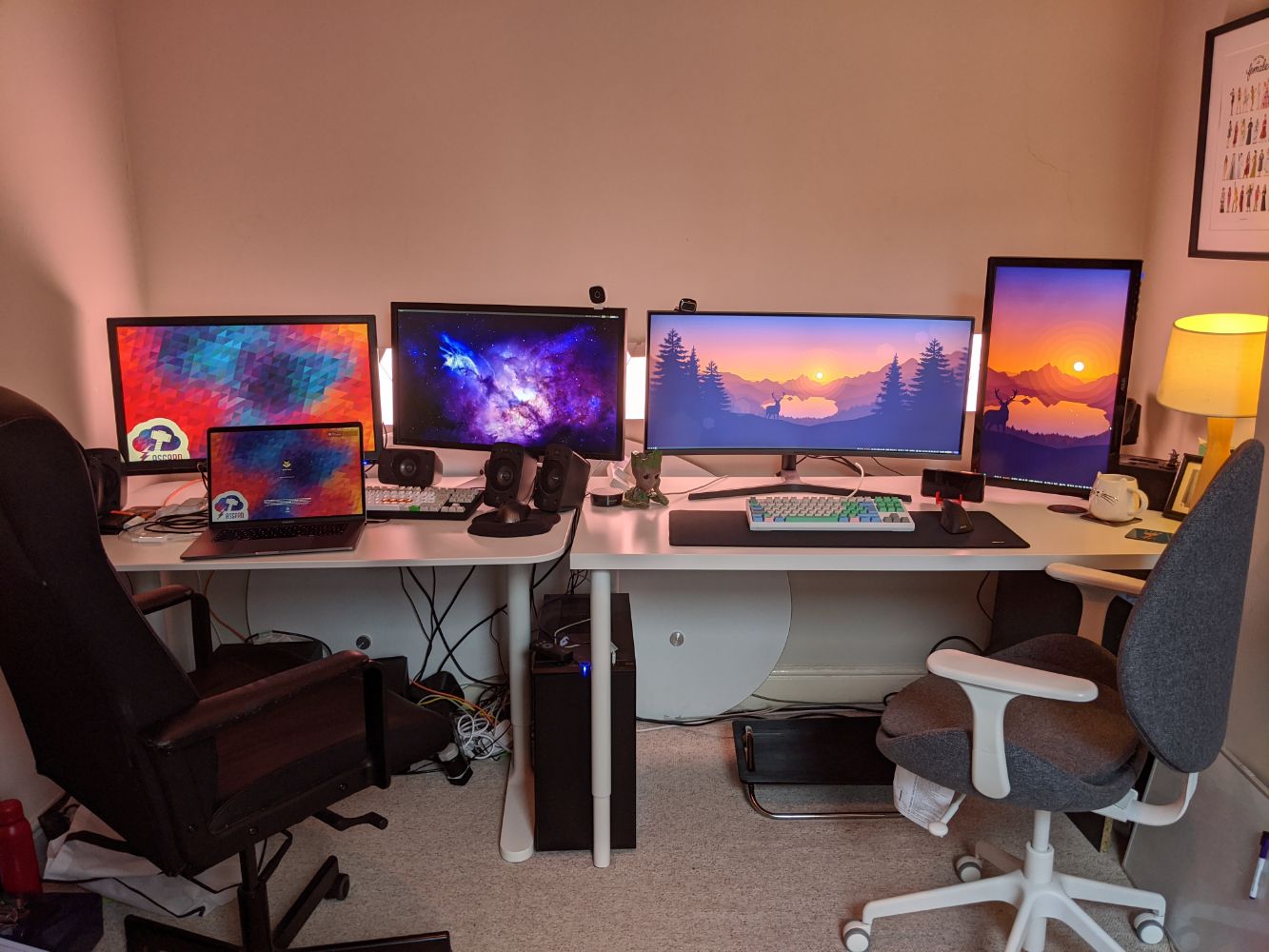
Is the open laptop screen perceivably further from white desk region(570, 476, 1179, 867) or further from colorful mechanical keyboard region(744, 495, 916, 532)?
colorful mechanical keyboard region(744, 495, 916, 532)

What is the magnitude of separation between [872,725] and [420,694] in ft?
4.14

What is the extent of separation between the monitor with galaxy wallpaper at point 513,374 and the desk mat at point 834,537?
0.32 metres

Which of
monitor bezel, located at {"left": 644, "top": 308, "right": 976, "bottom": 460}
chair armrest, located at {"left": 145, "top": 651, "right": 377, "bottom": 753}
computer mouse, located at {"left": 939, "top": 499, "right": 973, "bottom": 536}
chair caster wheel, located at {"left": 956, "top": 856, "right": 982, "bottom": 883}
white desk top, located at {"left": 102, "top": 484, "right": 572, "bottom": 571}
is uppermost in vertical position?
monitor bezel, located at {"left": 644, "top": 308, "right": 976, "bottom": 460}

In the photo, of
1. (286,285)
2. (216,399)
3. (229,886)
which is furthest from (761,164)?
(229,886)

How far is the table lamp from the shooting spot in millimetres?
2135

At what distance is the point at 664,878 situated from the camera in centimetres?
222

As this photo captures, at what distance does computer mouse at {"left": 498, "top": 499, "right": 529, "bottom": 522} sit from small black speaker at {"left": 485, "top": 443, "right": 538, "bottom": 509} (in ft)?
0.19

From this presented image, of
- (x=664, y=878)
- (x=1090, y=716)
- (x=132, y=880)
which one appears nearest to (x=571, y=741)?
(x=664, y=878)

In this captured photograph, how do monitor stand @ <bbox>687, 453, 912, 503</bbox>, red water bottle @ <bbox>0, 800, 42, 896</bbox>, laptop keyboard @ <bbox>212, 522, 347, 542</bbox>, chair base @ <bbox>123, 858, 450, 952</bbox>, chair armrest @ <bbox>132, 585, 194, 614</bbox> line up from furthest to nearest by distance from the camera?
monitor stand @ <bbox>687, 453, 912, 503</bbox> < laptop keyboard @ <bbox>212, 522, 347, 542</bbox> < red water bottle @ <bbox>0, 800, 42, 896</bbox> < chair armrest @ <bbox>132, 585, 194, 614</bbox> < chair base @ <bbox>123, 858, 450, 952</bbox>

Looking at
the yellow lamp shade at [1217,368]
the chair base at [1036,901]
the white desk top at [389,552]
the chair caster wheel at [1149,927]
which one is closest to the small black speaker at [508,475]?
the white desk top at [389,552]

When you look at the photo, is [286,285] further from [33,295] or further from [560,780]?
[560,780]

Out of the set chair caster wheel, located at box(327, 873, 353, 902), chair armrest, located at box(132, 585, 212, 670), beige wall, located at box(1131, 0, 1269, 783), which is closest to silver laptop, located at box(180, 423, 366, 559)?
chair armrest, located at box(132, 585, 212, 670)

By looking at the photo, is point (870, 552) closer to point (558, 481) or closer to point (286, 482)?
point (558, 481)

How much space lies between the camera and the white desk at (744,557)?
6.76 ft
